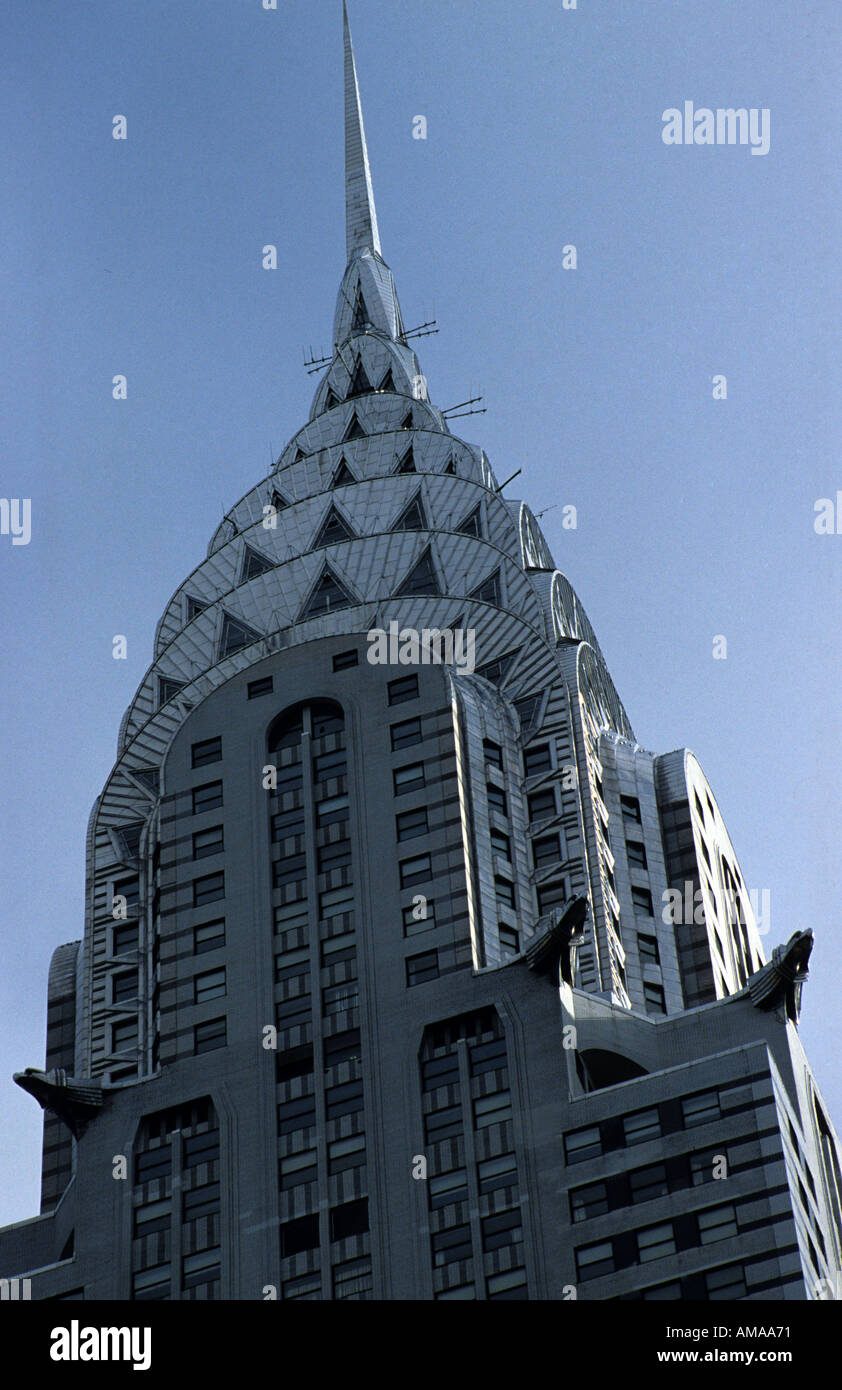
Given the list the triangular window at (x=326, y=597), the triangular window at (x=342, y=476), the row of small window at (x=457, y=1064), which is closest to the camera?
the row of small window at (x=457, y=1064)

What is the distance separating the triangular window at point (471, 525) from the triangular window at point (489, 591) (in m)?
6.52

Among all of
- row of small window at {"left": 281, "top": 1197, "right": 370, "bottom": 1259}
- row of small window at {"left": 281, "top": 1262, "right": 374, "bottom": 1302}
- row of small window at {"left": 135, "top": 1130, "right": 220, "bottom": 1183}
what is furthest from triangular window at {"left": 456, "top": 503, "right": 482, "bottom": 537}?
row of small window at {"left": 281, "top": 1262, "right": 374, "bottom": 1302}

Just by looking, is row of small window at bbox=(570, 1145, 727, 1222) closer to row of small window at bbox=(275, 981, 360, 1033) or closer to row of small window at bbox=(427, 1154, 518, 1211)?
row of small window at bbox=(427, 1154, 518, 1211)

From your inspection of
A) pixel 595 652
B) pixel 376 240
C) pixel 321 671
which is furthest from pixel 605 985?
pixel 376 240

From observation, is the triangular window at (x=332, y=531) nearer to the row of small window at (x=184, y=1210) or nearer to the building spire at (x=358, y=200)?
the building spire at (x=358, y=200)

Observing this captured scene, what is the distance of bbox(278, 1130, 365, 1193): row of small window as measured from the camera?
4432 inches

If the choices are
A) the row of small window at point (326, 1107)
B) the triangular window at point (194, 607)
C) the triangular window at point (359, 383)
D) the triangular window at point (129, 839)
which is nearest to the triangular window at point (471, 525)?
the triangular window at point (194, 607)

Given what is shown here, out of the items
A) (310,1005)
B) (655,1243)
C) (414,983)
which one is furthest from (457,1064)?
(655,1243)

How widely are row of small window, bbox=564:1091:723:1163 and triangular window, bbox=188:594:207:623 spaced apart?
54735 millimetres

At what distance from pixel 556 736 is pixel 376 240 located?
66534mm

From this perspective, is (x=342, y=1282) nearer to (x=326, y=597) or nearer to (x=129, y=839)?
(x=129, y=839)

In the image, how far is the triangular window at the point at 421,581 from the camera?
483 feet

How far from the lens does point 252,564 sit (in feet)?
513

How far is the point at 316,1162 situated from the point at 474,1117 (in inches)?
287
